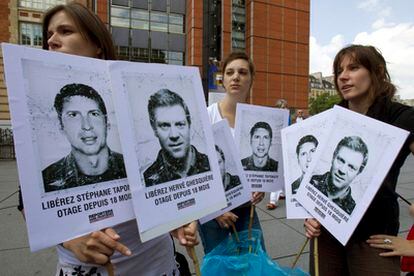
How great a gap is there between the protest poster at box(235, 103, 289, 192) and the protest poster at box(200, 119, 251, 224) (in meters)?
0.16

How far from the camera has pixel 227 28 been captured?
2978 centimetres

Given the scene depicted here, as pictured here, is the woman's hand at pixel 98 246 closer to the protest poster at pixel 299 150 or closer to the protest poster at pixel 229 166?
the protest poster at pixel 229 166

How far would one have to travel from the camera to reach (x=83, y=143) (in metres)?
0.92

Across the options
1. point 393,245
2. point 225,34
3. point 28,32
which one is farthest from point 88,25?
point 225,34

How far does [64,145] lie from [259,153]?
4.37 ft

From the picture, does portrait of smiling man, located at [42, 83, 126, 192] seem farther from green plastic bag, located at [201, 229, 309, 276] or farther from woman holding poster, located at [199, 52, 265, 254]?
woman holding poster, located at [199, 52, 265, 254]

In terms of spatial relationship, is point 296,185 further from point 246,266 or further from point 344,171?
point 246,266

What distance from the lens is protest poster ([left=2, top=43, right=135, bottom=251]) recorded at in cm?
78

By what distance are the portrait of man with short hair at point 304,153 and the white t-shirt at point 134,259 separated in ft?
2.65

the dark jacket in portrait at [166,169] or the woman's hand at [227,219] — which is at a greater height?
the dark jacket in portrait at [166,169]

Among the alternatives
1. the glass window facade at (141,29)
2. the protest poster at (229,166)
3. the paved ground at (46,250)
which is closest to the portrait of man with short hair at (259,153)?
the protest poster at (229,166)

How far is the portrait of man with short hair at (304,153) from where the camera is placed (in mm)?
1644

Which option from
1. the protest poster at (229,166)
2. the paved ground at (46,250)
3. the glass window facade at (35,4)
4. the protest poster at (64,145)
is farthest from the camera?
the glass window facade at (35,4)

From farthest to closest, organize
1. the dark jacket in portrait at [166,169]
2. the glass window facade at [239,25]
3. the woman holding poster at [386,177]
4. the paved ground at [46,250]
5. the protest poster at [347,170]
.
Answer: the glass window facade at [239,25] → the paved ground at [46,250] → the woman holding poster at [386,177] → the protest poster at [347,170] → the dark jacket in portrait at [166,169]
